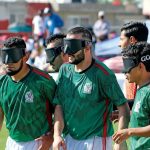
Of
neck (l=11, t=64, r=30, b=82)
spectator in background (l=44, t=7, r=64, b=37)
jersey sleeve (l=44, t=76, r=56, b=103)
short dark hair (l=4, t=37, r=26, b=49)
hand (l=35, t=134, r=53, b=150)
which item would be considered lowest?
spectator in background (l=44, t=7, r=64, b=37)

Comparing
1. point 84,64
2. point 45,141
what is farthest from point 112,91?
point 45,141

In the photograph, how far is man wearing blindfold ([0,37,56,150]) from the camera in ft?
24.1

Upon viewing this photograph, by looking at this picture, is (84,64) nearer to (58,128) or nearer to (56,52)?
(58,128)

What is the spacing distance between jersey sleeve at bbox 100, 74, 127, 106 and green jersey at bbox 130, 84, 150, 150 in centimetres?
56

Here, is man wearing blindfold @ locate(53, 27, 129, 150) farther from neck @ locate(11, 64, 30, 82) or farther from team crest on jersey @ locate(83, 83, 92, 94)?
neck @ locate(11, 64, 30, 82)

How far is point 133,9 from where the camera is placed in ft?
138

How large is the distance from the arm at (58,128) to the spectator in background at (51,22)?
17.6 meters

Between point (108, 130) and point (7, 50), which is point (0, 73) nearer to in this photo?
point (7, 50)

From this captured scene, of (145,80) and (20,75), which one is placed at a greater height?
(145,80)

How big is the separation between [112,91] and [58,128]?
0.65 metres

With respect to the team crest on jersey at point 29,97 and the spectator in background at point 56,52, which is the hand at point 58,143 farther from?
the spectator in background at point 56,52

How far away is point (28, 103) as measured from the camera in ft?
24.1

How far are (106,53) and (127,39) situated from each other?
1478 centimetres

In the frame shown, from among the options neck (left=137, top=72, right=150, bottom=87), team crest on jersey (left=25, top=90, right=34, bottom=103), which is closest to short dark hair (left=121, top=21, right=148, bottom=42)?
team crest on jersey (left=25, top=90, right=34, bottom=103)
